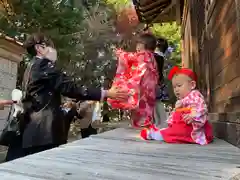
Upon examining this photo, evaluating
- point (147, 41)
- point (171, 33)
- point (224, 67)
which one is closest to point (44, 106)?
point (224, 67)

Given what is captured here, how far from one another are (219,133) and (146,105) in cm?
120

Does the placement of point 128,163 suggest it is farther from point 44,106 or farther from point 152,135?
point 44,106

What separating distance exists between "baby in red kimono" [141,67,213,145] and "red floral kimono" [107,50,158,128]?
103 cm

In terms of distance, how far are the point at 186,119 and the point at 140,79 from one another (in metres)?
1.46

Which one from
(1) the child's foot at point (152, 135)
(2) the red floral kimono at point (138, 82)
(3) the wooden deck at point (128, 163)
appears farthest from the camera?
(2) the red floral kimono at point (138, 82)

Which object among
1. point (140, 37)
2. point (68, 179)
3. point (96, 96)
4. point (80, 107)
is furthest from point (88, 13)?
point (68, 179)

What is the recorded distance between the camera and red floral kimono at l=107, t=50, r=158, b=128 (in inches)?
145

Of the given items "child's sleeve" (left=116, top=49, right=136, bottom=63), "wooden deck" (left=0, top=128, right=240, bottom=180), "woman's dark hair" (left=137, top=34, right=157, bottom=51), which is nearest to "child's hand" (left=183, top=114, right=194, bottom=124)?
"wooden deck" (left=0, top=128, right=240, bottom=180)

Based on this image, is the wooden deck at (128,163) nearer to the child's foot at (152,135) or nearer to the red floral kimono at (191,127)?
the red floral kimono at (191,127)

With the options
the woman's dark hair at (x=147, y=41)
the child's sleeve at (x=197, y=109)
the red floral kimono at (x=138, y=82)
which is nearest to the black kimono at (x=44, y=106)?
the child's sleeve at (x=197, y=109)

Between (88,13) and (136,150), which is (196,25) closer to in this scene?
(136,150)

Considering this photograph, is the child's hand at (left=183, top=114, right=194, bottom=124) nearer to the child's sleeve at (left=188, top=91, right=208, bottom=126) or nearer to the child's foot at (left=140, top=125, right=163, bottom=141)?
the child's sleeve at (left=188, top=91, right=208, bottom=126)

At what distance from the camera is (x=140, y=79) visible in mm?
3807

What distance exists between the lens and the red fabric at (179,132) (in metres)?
2.44
